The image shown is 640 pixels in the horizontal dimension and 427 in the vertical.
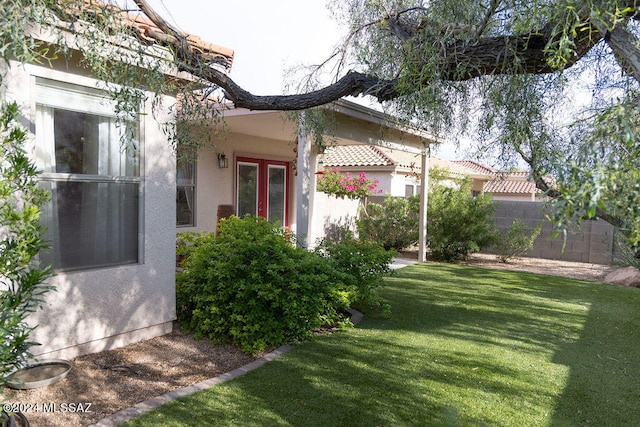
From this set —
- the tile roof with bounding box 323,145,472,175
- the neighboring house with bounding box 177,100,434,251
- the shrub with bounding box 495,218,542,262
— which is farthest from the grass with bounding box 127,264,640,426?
the tile roof with bounding box 323,145,472,175

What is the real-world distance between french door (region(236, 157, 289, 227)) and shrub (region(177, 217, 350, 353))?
5941 mm

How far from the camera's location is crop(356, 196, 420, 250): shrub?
542 inches

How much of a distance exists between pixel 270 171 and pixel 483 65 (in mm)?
9455

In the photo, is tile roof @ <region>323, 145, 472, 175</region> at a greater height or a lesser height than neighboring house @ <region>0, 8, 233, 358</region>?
greater

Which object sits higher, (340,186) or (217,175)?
(217,175)

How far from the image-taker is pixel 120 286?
518 centimetres

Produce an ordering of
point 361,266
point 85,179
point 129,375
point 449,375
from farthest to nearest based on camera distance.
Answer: point 361,266
point 85,179
point 449,375
point 129,375

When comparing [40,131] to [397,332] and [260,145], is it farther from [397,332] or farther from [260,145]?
[260,145]

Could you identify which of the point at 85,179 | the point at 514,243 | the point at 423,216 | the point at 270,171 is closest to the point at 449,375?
the point at 85,179

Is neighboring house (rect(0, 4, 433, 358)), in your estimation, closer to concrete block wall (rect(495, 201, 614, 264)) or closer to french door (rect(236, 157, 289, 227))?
french door (rect(236, 157, 289, 227))

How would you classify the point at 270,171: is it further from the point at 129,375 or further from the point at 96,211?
the point at 129,375

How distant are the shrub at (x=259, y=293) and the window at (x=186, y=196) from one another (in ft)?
15.8

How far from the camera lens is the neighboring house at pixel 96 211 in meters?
4.54

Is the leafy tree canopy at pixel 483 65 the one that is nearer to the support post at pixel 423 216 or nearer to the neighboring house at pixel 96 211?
the neighboring house at pixel 96 211
